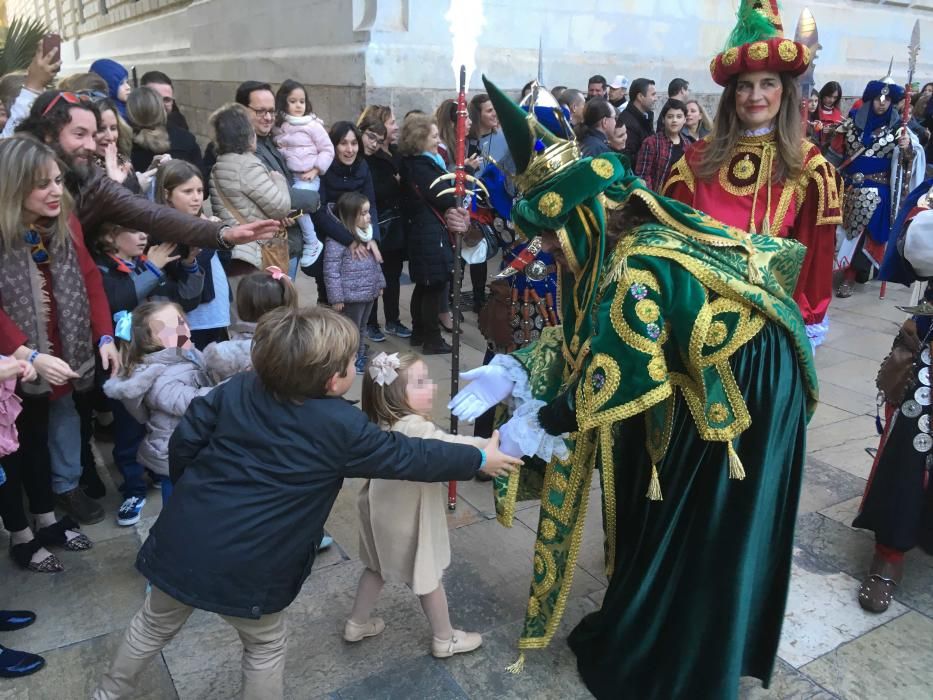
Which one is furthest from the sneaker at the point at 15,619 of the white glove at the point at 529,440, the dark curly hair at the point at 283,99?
the dark curly hair at the point at 283,99

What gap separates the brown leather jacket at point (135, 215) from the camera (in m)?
3.40

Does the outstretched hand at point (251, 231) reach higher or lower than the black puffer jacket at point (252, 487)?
higher

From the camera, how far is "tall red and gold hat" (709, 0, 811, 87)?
305 centimetres

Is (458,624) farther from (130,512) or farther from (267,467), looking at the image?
(130,512)

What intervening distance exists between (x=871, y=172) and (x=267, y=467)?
792 cm

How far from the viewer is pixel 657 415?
7.80ft

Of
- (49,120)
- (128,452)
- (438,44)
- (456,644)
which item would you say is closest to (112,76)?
(438,44)

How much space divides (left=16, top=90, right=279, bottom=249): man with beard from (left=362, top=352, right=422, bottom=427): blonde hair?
110 centimetres

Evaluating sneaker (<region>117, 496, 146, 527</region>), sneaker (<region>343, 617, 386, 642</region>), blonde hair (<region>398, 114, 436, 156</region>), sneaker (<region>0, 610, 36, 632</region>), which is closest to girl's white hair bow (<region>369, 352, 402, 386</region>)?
sneaker (<region>343, 617, 386, 642</region>)

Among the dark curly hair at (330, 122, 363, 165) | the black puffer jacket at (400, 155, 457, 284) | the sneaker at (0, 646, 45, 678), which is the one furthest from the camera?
the black puffer jacket at (400, 155, 457, 284)

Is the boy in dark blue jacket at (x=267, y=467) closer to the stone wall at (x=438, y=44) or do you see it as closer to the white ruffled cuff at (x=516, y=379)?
the white ruffled cuff at (x=516, y=379)

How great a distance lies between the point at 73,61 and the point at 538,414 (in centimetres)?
2545

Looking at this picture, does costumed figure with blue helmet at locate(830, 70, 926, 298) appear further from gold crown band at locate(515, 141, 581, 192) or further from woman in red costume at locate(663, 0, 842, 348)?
gold crown band at locate(515, 141, 581, 192)

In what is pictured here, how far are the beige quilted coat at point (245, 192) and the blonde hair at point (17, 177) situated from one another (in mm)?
1678
